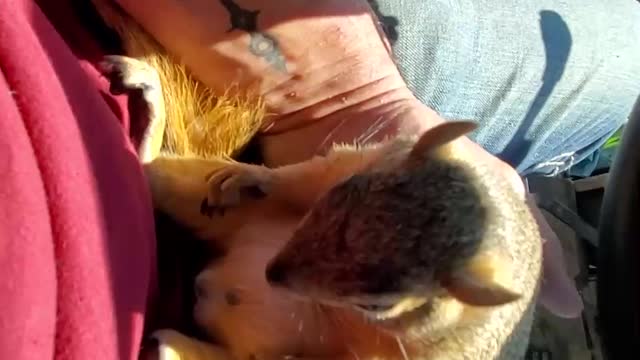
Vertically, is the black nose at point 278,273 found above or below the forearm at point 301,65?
below

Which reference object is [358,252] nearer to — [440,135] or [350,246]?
[350,246]

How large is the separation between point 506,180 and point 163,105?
33 centimetres

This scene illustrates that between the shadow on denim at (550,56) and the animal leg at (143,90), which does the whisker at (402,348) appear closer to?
the animal leg at (143,90)

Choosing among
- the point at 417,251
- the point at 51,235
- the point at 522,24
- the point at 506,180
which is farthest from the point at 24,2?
the point at 522,24

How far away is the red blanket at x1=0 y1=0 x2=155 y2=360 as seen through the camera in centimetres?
54

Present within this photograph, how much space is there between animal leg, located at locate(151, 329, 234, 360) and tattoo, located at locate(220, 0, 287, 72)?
27cm

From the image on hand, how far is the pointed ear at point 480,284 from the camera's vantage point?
2.38ft

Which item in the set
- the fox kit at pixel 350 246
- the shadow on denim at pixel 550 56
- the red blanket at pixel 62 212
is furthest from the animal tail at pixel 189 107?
the shadow on denim at pixel 550 56

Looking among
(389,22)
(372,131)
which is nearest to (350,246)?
(372,131)

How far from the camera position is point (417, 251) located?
2.44 ft

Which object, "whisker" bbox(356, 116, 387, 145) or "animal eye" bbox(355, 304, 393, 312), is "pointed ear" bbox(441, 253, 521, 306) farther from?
"whisker" bbox(356, 116, 387, 145)

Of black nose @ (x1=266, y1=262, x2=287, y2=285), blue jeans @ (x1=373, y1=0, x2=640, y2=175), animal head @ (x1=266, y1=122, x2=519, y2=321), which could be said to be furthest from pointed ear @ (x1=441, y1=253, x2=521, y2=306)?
blue jeans @ (x1=373, y1=0, x2=640, y2=175)

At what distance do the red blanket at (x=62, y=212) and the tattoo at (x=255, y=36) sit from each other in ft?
0.64

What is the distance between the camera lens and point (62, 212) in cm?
59
